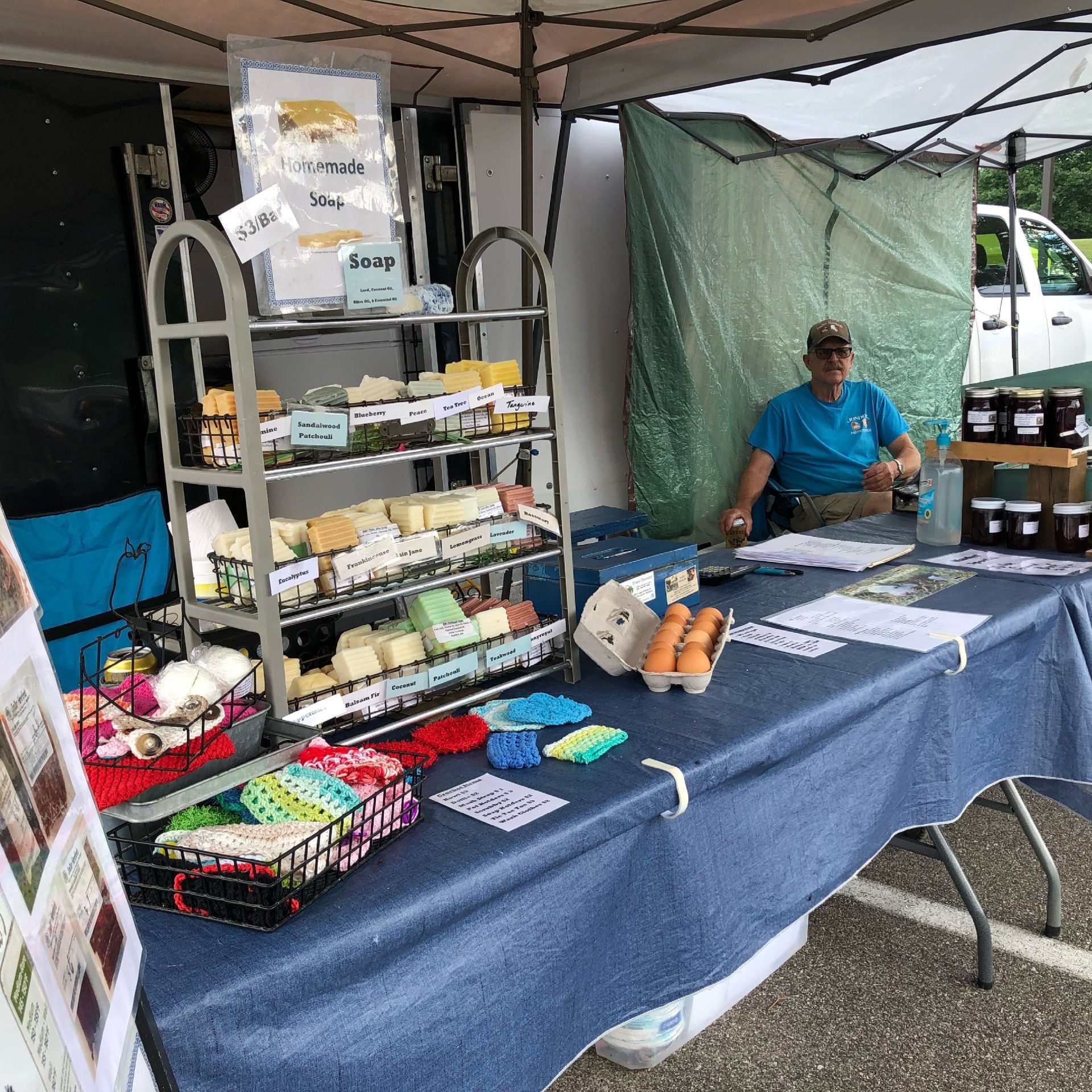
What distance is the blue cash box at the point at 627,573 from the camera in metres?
2.12

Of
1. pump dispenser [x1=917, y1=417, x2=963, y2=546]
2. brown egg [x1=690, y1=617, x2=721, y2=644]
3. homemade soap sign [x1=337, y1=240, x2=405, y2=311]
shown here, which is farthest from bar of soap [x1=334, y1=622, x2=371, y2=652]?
pump dispenser [x1=917, y1=417, x2=963, y2=546]

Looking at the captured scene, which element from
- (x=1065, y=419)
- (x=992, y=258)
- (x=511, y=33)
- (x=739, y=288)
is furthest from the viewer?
(x=992, y=258)

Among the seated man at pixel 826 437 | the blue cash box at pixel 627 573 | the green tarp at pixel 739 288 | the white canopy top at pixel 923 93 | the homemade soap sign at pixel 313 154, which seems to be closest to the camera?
the homemade soap sign at pixel 313 154

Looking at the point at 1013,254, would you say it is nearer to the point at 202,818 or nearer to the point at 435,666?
the point at 435,666

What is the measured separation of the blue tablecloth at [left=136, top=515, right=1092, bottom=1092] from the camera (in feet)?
3.71

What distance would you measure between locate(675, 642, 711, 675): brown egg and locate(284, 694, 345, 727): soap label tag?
65 centimetres

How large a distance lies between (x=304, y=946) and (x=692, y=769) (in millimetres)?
661

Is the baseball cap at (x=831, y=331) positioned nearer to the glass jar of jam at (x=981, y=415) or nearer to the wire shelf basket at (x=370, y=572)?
the glass jar of jam at (x=981, y=415)

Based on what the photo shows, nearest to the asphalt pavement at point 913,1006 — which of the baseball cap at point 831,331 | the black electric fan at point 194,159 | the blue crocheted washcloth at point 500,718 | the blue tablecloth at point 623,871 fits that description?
the blue tablecloth at point 623,871

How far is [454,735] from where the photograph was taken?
1.69 metres

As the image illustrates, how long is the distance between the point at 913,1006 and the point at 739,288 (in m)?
3.90

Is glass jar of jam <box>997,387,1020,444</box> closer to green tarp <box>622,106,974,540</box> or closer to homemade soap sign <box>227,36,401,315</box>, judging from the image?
homemade soap sign <box>227,36,401,315</box>

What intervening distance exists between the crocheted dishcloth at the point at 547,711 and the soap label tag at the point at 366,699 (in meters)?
0.24

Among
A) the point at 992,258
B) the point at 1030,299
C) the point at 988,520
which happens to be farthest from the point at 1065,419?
the point at 1030,299
